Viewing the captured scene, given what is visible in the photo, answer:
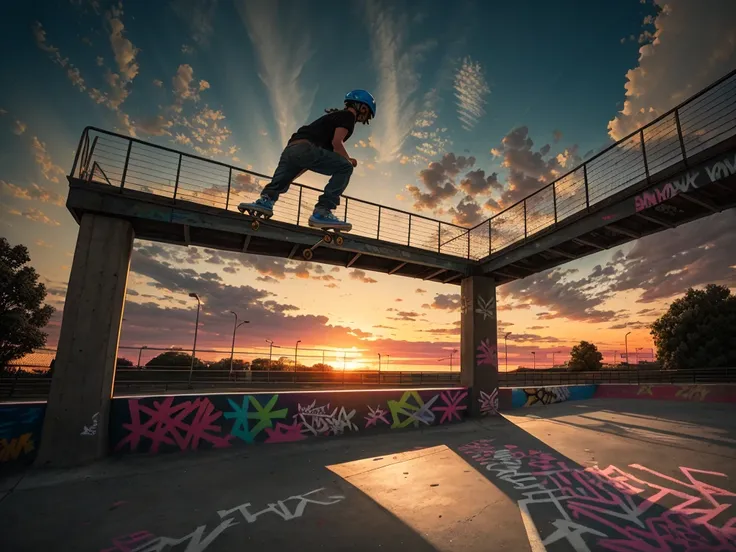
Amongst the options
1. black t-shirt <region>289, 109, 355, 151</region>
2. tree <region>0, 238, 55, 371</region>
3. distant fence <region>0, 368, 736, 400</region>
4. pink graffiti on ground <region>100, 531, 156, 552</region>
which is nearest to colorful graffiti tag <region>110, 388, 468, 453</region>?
pink graffiti on ground <region>100, 531, 156, 552</region>

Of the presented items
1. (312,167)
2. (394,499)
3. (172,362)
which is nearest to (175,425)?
(394,499)

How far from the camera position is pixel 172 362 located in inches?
1149

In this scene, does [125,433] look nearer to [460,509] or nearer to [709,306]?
[460,509]

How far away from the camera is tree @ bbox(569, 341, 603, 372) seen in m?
69.7

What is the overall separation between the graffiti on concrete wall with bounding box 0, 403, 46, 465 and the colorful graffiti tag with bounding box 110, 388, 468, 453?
134cm

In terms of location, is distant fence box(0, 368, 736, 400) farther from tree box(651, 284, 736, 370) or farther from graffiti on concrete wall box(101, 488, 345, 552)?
graffiti on concrete wall box(101, 488, 345, 552)

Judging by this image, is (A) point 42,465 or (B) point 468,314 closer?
(A) point 42,465

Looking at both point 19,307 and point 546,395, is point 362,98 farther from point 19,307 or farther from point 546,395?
point 19,307

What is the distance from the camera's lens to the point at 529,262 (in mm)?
13000

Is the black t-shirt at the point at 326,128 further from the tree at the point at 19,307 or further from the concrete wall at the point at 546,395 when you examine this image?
the tree at the point at 19,307

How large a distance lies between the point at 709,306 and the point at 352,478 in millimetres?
49522

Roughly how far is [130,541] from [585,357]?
3249 inches

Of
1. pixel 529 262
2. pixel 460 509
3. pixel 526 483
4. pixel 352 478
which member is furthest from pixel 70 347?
pixel 529 262

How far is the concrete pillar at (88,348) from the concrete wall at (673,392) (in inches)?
1036
